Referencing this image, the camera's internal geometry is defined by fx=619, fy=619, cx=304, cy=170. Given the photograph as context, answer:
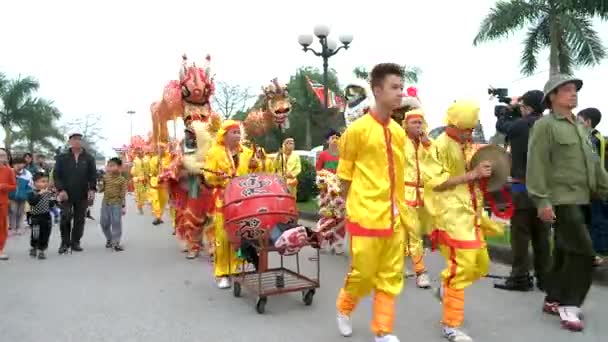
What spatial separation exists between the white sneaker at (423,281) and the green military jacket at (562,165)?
1.99m

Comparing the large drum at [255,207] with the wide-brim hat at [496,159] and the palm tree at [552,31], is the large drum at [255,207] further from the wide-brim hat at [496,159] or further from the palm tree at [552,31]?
the palm tree at [552,31]

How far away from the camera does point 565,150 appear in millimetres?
4914

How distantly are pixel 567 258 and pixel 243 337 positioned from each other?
2.66 metres

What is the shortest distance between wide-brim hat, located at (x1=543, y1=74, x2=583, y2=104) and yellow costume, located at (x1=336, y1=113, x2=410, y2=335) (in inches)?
57.7

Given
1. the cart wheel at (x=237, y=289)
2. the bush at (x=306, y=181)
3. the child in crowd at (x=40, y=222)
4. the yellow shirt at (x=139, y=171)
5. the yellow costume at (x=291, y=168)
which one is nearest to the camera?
the cart wheel at (x=237, y=289)

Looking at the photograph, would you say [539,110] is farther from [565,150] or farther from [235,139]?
[235,139]

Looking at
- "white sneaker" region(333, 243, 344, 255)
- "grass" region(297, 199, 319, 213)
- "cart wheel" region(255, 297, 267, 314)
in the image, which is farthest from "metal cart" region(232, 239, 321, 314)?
"grass" region(297, 199, 319, 213)

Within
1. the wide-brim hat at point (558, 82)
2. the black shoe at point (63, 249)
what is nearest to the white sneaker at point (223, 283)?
the wide-brim hat at point (558, 82)

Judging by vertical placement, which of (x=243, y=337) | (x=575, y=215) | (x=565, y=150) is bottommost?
(x=243, y=337)

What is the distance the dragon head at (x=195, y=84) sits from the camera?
9.26m

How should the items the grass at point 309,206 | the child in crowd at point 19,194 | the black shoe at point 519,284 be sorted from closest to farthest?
the black shoe at point 519,284 < the child in crowd at point 19,194 < the grass at point 309,206

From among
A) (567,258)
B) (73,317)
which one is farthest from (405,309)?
(73,317)

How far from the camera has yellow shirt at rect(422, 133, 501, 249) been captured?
4699mm

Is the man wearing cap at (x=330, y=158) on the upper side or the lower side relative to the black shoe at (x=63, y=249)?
upper
